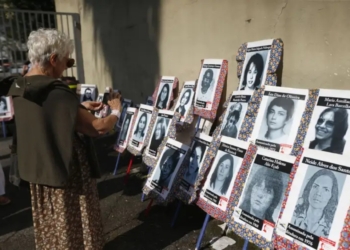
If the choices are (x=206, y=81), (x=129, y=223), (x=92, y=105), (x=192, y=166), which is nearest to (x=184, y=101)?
(x=206, y=81)

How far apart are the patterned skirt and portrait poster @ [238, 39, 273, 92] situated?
1.47 m

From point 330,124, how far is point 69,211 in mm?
1662

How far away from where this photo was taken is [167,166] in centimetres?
281

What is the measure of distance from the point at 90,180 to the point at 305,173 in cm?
126

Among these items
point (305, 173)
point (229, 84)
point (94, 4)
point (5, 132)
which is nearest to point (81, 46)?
point (94, 4)

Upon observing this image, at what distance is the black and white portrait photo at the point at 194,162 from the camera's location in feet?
8.52

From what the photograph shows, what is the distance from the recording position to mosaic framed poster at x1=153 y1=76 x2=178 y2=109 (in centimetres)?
389

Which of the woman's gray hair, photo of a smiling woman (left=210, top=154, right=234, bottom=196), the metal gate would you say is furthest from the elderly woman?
the metal gate

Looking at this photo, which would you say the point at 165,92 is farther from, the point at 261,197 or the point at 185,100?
the point at 261,197

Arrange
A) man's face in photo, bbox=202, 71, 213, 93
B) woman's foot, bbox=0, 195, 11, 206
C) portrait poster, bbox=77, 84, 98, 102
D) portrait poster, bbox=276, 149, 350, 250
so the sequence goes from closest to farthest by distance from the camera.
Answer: portrait poster, bbox=276, 149, 350, 250, man's face in photo, bbox=202, 71, 213, 93, woman's foot, bbox=0, 195, 11, 206, portrait poster, bbox=77, 84, 98, 102

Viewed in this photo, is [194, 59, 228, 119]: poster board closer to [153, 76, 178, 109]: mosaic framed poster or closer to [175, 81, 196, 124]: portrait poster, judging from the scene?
[175, 81, 196, 124]: portrait poster

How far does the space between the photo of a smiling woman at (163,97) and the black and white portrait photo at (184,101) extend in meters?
0.33

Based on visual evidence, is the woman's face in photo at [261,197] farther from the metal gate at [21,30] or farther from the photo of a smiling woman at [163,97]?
the metal gate at [21,30]

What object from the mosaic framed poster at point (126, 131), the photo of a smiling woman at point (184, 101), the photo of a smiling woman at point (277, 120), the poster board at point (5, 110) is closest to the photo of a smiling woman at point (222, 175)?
the photo of a smiling woman at point (277, 120)
